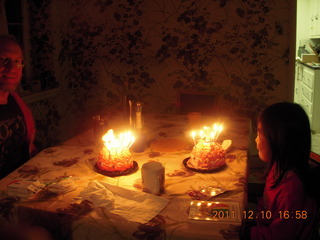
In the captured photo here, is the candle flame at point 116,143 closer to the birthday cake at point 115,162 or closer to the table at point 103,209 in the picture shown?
the birthday cake at point 115,162

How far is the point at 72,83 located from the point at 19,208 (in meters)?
2.39

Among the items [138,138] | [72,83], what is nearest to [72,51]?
[72,83]

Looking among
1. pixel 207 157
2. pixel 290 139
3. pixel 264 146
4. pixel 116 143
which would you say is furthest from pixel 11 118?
pixel 290 139

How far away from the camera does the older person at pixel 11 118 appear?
6.48 feet

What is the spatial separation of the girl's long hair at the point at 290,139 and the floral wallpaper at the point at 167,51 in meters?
1.81

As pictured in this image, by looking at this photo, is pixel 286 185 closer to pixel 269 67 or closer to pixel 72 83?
pixel 269 67

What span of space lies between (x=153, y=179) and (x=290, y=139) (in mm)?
546

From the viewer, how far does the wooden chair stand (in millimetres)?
2875

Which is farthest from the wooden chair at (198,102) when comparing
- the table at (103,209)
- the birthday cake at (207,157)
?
the birthday cake at (207,157)

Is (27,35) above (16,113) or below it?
above

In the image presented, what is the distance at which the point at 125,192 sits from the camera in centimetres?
139

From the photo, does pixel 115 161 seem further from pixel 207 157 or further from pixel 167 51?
pixel 167 51

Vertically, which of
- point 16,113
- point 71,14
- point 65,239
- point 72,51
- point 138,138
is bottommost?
point 65,239

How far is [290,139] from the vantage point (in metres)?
1.32
